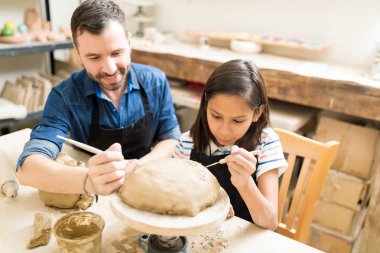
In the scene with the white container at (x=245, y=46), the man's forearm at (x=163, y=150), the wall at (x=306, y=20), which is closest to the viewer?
the man's forearm at (x=163, y=150)

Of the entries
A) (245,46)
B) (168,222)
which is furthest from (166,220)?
(245,46)

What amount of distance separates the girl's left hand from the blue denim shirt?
2.47 ft

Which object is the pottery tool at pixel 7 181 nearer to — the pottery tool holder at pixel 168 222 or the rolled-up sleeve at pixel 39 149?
the rolled-up sleeve at pixel 39 149

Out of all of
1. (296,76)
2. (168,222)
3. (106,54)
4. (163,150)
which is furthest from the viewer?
(296,76)

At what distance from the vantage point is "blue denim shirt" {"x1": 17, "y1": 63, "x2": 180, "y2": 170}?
1376mm

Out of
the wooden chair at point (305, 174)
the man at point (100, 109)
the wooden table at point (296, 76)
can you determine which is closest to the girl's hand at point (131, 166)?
the man at point (100, 109)

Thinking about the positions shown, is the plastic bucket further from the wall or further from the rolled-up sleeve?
the wall

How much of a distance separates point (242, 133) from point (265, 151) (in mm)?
137

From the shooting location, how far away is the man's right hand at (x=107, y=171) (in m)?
0.94

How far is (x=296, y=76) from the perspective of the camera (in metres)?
2.21

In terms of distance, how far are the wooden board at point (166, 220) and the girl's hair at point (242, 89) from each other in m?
0.52

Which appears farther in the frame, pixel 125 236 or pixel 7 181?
pixel 7 181

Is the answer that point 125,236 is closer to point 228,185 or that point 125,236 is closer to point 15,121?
point 228,185

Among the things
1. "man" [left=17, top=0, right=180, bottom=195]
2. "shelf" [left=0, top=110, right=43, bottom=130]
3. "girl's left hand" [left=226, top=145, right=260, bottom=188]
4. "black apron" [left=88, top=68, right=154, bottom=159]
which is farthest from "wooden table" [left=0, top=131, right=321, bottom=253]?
"shelf" [left=0, top=110, right=43, bottom=130]
